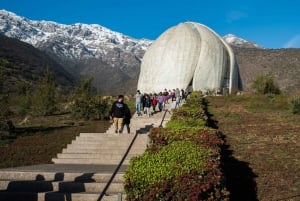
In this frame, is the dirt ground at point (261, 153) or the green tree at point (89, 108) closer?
the dirt ground at point (261, 153)

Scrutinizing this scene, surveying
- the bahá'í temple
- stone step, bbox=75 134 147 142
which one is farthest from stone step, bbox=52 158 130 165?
the bahá'í temple

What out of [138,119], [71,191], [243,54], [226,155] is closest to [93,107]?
[138,119]

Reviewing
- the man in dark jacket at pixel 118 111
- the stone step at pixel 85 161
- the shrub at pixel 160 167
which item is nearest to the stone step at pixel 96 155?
the stone step at pixel 85 161

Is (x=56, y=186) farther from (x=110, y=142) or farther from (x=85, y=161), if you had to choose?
(x=110, y=142)

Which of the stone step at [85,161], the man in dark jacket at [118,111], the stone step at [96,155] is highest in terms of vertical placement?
the man in dark jacket at [118,111]

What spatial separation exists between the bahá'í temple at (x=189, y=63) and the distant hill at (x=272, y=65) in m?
43.1

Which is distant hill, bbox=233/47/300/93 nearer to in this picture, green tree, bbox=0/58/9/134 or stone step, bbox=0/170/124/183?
green tree, bbox=0/58/9/134

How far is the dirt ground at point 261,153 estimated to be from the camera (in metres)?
11.2

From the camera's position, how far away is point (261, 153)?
14586mm

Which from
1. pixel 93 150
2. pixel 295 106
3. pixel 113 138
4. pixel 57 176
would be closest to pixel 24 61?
pixel 295 106

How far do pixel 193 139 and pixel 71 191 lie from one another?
3309mm

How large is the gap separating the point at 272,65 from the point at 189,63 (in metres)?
61.3

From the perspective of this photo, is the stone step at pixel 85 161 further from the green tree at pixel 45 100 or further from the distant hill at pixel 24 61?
the distant hill at pixel 24 61

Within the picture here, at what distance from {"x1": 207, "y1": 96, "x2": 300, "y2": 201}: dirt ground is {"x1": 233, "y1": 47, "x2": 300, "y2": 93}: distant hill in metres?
65.9
